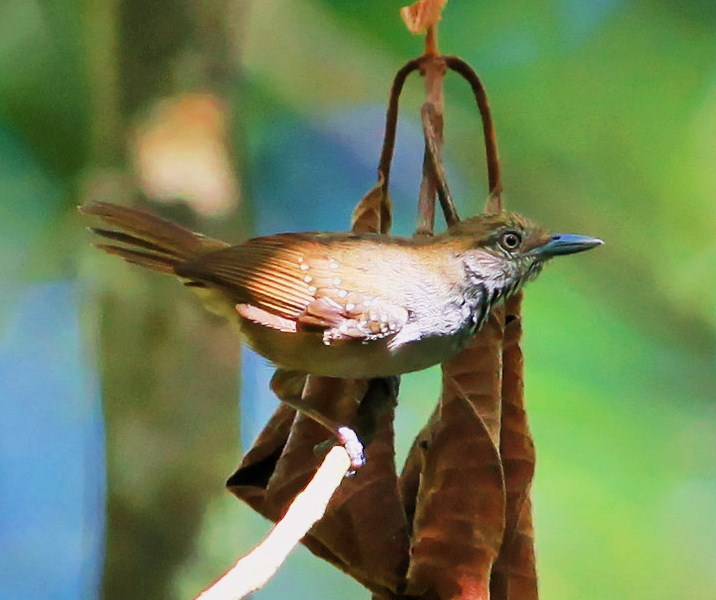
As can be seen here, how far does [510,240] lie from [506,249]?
2cm

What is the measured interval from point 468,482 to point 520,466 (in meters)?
0.14

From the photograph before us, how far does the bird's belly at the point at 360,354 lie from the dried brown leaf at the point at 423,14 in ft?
1.88

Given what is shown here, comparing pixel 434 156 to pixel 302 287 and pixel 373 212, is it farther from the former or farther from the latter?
pixel 302 287

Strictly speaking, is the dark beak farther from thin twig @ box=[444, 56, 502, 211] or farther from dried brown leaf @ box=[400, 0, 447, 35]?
dried brown leaf @ box=[400, 0, 447, 35]

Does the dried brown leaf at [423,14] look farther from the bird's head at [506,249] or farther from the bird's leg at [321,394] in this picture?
the bird's leg at [321,394]

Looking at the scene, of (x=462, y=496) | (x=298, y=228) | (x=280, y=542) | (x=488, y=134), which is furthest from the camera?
(x=298, y=228)

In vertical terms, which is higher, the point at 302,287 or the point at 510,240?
the point at 510,240

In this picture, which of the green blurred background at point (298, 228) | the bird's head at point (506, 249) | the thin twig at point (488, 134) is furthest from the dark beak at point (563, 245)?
the green blurred background at point (298, 228)

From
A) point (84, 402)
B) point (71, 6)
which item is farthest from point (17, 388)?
point (71, 6)

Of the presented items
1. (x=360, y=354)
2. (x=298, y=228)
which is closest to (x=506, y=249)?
(x=360, y=354)

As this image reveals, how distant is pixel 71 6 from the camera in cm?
232

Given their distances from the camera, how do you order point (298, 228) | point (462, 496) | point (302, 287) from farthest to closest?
point (298, 228) → point (302, 287) → point (462, 496)

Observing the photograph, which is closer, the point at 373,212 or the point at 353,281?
the point at 353,281

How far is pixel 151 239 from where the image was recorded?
1440mm
